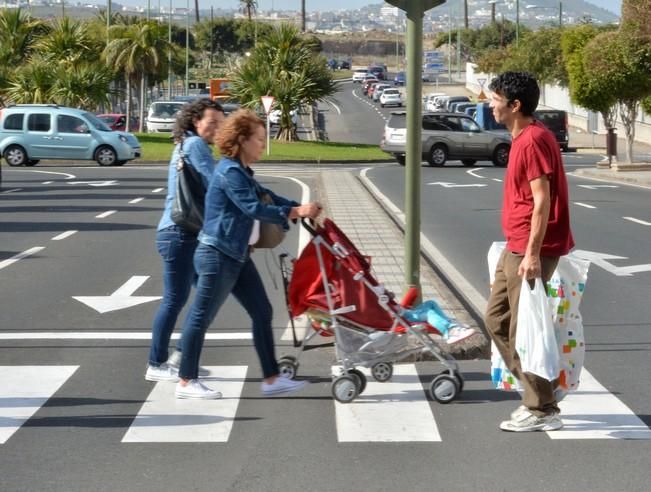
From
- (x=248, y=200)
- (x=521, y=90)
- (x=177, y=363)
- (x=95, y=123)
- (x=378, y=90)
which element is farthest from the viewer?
(x=378, y=90)

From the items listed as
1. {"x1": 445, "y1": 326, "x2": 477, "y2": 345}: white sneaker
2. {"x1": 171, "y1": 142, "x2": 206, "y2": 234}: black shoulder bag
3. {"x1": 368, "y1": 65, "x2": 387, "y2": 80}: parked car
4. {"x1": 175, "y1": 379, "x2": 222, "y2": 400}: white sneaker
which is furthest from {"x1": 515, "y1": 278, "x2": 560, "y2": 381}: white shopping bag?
{"x1": 368, "y1": 65, "x2": 387, "y2": 80}: parked car

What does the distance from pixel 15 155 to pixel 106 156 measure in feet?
8.99

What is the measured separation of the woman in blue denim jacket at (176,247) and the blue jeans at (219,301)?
0.52m

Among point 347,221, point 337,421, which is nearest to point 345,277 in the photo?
point 337,421

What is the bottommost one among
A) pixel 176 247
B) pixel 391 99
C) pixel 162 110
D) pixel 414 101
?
pixel 176 247

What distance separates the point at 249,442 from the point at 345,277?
1.26 m

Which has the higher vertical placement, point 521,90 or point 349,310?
point 521,90

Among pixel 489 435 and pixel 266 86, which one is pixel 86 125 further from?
pixel 489 435

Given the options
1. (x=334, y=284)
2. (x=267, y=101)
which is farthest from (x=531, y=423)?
(x=267, y=101)

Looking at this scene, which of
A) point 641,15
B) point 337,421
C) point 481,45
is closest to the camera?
point 337,421

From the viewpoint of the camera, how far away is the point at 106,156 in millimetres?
40906

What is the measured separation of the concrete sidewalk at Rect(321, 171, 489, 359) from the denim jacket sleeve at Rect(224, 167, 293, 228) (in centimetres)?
202

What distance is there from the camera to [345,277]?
24.5ft

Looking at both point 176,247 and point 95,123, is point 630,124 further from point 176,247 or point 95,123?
point 176,247
